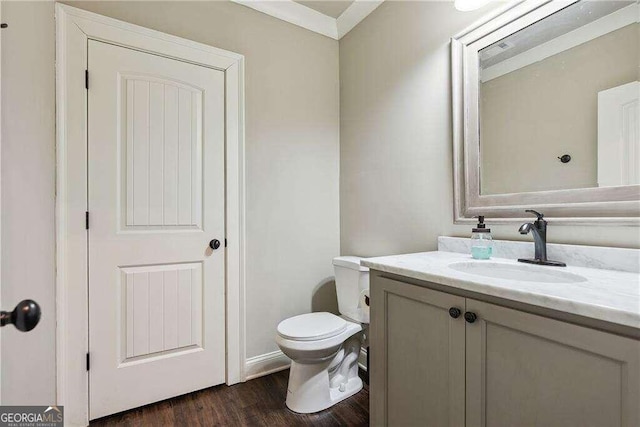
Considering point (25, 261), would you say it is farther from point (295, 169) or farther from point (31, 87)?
point (295, 169)

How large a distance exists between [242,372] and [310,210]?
1.12 metres

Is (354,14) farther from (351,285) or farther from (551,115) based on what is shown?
(351,285)

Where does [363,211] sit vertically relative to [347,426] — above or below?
above

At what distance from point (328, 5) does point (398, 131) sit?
3.42ft

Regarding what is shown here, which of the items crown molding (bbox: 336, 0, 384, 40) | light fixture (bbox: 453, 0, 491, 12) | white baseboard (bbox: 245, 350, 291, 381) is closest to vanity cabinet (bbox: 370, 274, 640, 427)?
white baseboard (bbox: 245, 350, 291, 381)

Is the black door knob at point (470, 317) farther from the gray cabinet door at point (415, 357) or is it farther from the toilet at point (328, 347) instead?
the toilet at point (328, 347)

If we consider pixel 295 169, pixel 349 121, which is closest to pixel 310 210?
pixel 295 169

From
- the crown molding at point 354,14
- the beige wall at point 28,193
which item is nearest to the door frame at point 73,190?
the beige wall at point 28,193

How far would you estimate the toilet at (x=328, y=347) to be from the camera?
156 centimetres

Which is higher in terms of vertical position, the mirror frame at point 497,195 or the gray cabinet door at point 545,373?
the mirror frame at point 497,195

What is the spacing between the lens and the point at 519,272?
1.16m

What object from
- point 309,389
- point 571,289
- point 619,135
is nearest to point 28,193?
point 309,389

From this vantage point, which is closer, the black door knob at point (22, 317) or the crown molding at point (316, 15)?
the black door knob at point (22, 317)

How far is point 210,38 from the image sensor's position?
1.86 m
